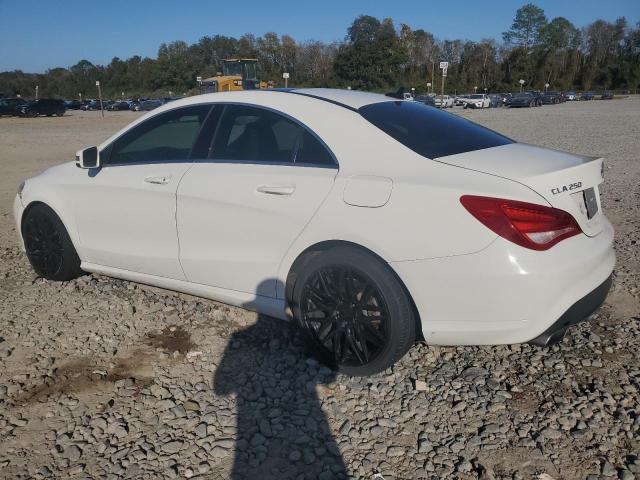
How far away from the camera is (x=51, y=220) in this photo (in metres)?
4.45

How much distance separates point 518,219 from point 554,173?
373 millimetres

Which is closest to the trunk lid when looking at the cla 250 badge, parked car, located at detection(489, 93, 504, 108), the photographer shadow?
the cla 250 badge

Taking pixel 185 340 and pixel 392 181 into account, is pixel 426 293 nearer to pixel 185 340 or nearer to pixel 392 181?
pixel 392 181

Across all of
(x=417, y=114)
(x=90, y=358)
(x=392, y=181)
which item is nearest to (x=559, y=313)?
(x=392, y=181)

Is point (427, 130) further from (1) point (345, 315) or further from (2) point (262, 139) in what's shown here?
(1) point (345, 315)

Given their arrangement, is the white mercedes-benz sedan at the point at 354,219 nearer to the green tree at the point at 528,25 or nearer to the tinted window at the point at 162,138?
the tinted window at the point at 162,138

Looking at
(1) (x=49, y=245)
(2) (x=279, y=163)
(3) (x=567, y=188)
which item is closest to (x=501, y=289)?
(3) (x=567, y=188)

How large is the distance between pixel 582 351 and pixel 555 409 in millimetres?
748

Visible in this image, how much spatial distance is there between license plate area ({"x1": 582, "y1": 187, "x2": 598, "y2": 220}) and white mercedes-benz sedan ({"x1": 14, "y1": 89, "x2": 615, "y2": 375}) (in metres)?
0.01

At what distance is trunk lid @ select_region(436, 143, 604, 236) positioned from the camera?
2.71 meters

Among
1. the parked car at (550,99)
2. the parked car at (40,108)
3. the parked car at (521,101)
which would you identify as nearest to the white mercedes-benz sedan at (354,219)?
the parked car at (40,108)

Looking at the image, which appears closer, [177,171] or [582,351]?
[582,351]

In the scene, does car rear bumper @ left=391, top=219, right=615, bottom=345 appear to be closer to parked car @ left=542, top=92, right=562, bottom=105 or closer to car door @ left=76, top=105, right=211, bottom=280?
car door @ left=76, top=105, right=211, bottom=280

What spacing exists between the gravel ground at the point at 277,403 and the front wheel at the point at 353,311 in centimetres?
18
